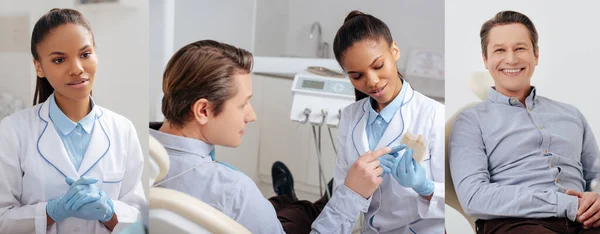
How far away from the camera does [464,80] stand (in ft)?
6.91

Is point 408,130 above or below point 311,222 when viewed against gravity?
above

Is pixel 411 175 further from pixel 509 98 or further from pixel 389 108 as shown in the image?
pixel 509 98

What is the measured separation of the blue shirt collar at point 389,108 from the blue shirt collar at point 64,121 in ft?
3.29

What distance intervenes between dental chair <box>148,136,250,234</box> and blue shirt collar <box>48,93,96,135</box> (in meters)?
0.27

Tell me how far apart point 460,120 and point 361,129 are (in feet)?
1.47

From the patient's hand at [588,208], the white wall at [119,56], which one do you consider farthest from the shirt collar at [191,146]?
the patient's hand at [588,208]

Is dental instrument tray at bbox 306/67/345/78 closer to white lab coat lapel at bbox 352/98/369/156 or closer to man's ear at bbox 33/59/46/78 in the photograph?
white lab coat lapel at bbox 352/98/369/156

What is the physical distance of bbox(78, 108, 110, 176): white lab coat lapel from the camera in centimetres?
211

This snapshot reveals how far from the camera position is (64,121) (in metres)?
2.12

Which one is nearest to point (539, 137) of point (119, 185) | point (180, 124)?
point (180, 124)

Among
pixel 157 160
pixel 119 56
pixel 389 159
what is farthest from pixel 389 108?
pixel 119 56

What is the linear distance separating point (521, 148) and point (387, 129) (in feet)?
1.94

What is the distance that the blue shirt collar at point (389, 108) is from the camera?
180 centimetres

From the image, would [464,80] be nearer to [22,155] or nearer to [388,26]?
[388,26]
